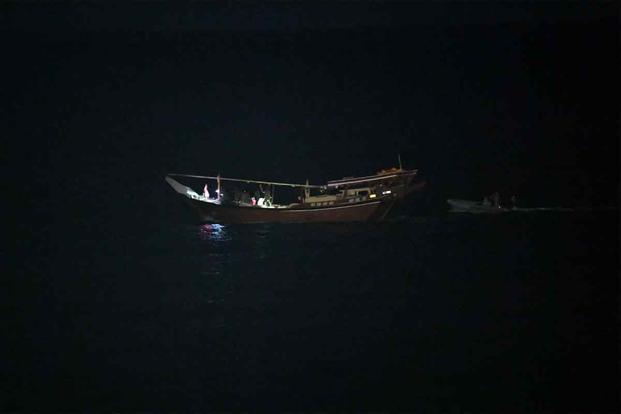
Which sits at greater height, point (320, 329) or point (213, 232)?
point (213, 232)

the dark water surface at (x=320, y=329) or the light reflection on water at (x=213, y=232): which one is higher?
the light reflection on water at (x=213, y=232)

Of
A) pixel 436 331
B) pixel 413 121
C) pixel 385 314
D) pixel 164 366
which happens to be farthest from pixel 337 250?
pixel 413 121

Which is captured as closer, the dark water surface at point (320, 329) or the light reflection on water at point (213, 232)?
the dark water surface at point (320, 329)

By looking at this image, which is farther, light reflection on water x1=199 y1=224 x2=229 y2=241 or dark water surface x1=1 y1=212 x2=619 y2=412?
light reflection on water x1=199 y1=224 x2=229 y2=241

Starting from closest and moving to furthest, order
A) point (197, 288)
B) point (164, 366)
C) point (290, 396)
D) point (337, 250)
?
point (290, 396), point (164, 366), point (197, 288), point (337, 250)

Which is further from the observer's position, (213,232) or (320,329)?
(213,232)

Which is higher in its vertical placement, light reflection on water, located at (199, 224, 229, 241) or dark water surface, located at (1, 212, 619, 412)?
light reflection on water, located at (199, 224, 229, 241)

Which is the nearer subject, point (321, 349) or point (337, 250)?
point (321, 349)

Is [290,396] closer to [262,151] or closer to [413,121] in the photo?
[262,151]
